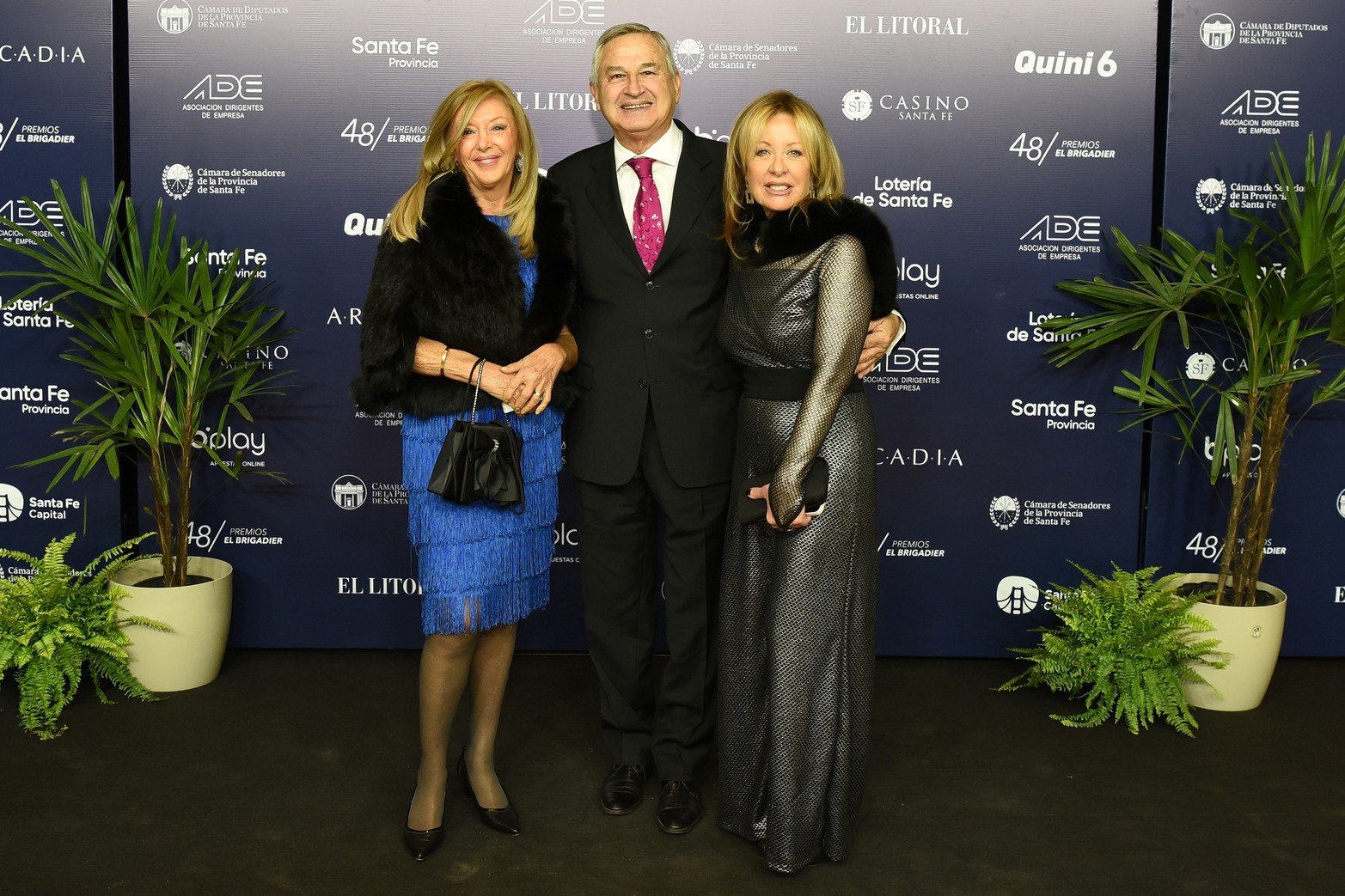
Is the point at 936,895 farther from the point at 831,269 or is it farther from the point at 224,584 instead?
the point at 224,584

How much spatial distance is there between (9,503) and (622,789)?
8.56ft

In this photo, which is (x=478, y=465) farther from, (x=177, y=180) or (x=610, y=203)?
(x=177, y=180)

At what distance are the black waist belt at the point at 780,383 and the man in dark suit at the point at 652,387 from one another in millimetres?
168

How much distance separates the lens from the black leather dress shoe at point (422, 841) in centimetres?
274

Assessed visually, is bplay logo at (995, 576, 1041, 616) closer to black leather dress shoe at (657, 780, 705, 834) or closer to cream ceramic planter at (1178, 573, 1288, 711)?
cream ceramic planter at (1178, 573, 1288, 711)

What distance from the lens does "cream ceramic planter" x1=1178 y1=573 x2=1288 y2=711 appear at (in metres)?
3.69

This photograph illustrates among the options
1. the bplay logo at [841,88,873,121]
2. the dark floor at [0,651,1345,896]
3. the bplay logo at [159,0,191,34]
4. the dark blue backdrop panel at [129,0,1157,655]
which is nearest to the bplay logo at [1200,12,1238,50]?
the dark blue backdrop panel at [129,0,1157,655]

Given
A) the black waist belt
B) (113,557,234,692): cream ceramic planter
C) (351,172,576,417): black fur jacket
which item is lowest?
(113,557,234,692): cream ceramic planter

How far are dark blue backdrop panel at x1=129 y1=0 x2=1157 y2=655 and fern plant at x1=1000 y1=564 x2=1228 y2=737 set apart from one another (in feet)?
1.38

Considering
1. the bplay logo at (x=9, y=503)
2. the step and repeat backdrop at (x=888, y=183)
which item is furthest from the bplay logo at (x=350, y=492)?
the bplay logo at (x=9, y=503)

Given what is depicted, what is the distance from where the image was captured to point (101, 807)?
299cm

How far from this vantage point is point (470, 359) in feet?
8.75

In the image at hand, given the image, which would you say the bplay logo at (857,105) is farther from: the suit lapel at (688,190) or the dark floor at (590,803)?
the dark floor at (590,803)

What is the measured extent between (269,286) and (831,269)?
2.37 meters
